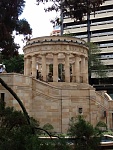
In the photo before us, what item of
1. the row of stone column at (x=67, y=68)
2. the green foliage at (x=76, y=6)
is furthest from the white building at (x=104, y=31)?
the green foliage at (x=76, y=6)

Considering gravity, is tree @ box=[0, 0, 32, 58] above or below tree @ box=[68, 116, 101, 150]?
above

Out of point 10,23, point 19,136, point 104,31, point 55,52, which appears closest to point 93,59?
point 104,31

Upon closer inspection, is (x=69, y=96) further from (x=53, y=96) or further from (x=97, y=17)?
(x=97, y=17)

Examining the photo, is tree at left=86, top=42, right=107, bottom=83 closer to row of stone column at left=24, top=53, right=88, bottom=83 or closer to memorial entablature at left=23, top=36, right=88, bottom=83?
row of stone column at left=24, top=53, right=88, bottom=83

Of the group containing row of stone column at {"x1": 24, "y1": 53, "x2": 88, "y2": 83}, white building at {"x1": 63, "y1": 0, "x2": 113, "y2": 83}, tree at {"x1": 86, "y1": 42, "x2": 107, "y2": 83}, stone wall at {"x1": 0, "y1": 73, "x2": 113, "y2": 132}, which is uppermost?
white building at {"x1": 63, "y1": 0, "x2": 113, "y2": 83}

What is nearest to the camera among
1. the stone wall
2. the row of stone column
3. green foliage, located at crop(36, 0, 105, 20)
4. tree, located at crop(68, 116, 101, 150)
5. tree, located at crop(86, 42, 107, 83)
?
tree, located at crop(68, 116, 101, 150)

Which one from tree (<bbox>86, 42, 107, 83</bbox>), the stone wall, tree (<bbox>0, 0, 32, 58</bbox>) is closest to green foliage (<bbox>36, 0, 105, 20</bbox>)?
tree (<bbox>0, 0, 32, 58</bbox>)

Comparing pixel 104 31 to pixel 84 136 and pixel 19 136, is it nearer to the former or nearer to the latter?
pixel 84 136

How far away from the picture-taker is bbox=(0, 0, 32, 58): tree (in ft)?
26.5

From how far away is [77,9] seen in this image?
7.95 metres

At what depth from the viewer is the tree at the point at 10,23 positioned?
318 inches

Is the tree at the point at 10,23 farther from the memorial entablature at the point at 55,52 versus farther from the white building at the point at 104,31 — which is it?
the white building at the point at 104,31

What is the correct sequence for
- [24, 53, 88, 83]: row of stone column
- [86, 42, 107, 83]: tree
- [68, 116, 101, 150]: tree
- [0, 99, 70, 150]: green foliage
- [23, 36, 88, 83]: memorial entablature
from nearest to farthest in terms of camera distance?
[0, 99, 70, 150]: green foliage < [68, 116, 101, 150]: tree < [23, 36, 88, 83]: memorial entablature < [24, 53, 88, 83]: row of stone column < [86, 42, 107, 83]: tree

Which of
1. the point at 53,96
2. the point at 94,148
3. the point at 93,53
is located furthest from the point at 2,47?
the point at 93,53
